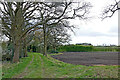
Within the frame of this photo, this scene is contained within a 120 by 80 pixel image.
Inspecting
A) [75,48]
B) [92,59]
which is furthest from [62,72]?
[75,48]

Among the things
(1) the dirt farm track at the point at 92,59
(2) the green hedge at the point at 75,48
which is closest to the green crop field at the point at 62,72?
(1) the dirt farm track at the point at 92,59

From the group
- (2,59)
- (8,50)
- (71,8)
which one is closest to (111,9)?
(71,8)

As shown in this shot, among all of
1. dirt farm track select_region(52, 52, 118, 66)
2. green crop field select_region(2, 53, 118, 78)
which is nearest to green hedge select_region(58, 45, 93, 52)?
dirt farm track select_region(52, 52, 118, 66)

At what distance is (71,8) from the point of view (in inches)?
638

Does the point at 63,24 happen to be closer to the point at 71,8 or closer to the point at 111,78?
the point at 71,8

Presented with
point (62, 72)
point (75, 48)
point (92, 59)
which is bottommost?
point (92, 59)

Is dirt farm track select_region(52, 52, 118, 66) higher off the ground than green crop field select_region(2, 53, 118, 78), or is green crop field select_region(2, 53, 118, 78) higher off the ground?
green crop field select_region(2, 53, 118, 78)

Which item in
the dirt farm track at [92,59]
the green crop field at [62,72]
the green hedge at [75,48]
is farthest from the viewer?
the green hedge at [75,48]

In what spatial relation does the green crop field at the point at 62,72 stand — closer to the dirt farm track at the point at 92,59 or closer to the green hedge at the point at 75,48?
the dirt farm track at the point at 92,59

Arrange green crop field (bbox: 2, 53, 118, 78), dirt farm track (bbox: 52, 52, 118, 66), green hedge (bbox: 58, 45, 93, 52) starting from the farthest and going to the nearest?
green hedge (bbox: 58, 45, 93, 52) → dirt farm track (bbox: 52, 52, 118, 66) → green crop field (bbox: 2, 53, 118, 78)

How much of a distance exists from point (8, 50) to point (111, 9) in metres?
15.5

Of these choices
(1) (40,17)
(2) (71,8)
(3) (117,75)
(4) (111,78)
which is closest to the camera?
(4) (111,78)

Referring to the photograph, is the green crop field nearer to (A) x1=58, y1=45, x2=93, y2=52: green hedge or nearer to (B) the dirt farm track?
(B) the dirt farm track

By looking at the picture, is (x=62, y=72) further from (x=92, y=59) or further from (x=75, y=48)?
(x=75, y=48)
